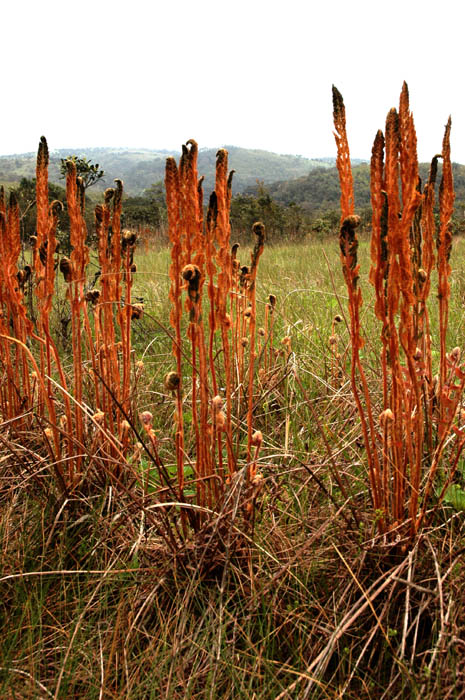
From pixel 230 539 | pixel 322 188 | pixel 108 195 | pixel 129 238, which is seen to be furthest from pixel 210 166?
pixel 230 539

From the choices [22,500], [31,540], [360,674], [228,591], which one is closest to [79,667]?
[228,591]

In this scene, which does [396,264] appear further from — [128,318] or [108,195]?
[108,195]

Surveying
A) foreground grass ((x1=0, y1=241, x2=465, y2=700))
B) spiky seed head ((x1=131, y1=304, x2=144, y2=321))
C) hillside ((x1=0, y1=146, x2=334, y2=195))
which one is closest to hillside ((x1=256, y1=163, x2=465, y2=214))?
spiky seed head ((x1=131, y1=304, x2=144, y2=321))

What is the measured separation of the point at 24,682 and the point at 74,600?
0.82ft

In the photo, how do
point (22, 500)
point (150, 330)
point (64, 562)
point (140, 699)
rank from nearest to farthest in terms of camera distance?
point (140, 699)
point (64, 562)
point (22, 500)
point (150, 330)

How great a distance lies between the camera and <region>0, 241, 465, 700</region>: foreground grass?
1015 millimetres

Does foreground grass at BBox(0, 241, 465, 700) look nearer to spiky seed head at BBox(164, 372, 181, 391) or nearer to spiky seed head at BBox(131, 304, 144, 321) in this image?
spiky seed head at BBox(164, 372, 181, 391)

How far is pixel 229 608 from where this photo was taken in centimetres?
125

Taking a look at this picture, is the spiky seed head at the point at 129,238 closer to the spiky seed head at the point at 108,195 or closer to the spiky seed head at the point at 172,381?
the spiky seed head at the point at 108,195

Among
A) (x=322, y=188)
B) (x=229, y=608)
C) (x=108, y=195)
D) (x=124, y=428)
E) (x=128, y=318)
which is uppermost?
(x=322, y=188)

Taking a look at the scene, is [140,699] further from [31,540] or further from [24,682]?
[31,540]

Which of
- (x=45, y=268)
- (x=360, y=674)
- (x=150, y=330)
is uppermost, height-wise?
(x=45, y=268)

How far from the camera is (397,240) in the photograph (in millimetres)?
1009

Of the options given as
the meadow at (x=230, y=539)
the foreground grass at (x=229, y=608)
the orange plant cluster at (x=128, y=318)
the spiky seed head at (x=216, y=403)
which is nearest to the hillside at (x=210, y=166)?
the orange plant cluster at (x=128, y=318)
